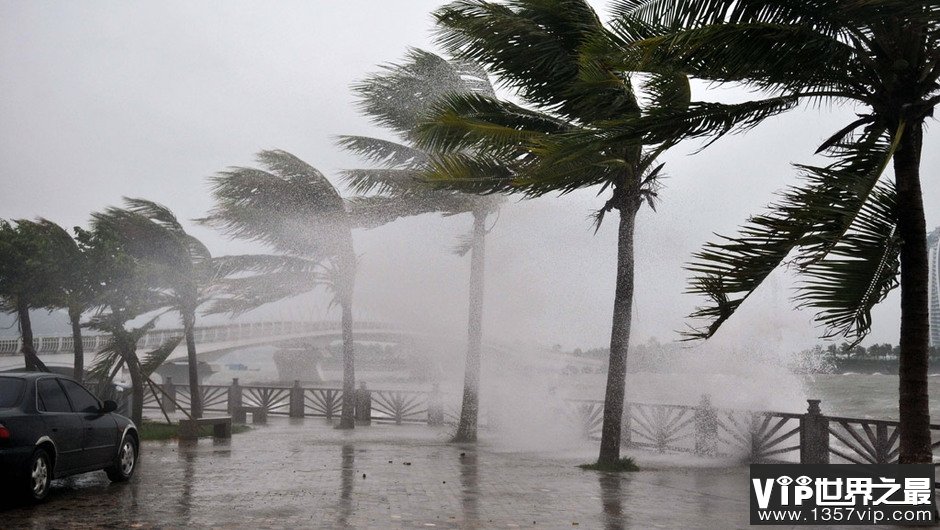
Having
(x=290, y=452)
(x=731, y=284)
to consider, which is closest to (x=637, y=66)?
(x=731, y=284)

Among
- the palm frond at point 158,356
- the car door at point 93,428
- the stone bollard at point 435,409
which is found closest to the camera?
the car door at point 93,428

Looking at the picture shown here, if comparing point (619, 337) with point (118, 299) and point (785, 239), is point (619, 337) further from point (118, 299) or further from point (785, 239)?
point (118, 299)

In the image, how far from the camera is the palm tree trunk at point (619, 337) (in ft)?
51.3

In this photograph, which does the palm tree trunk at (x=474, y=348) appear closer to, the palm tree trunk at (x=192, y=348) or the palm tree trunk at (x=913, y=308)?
the palm tree trunk at (x=192, y=348)

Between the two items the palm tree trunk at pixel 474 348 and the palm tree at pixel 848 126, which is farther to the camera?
the palm tree trunk at pixel 474 348

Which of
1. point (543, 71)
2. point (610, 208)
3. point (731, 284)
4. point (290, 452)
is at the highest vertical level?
point (543, 71)

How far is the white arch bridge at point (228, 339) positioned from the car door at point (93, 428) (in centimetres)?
3514

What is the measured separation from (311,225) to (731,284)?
20.3m

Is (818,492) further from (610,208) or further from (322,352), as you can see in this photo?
(322,352)

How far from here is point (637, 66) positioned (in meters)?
9.24

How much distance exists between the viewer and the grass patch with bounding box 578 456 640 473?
1525cm

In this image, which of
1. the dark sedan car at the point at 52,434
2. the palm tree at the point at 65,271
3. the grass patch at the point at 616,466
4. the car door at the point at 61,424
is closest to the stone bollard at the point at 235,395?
the palm tree at the point at 65,271

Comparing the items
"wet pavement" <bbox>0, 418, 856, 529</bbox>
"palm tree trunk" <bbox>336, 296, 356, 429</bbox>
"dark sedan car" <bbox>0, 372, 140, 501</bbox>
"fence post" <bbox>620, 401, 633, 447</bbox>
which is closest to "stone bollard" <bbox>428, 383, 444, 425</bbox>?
"palm tree trunk" <bbox>336, 296, 356, 429</bbox>

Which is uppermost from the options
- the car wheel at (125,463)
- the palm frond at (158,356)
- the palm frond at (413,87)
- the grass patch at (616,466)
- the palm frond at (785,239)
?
the palm frond at (413,87)
